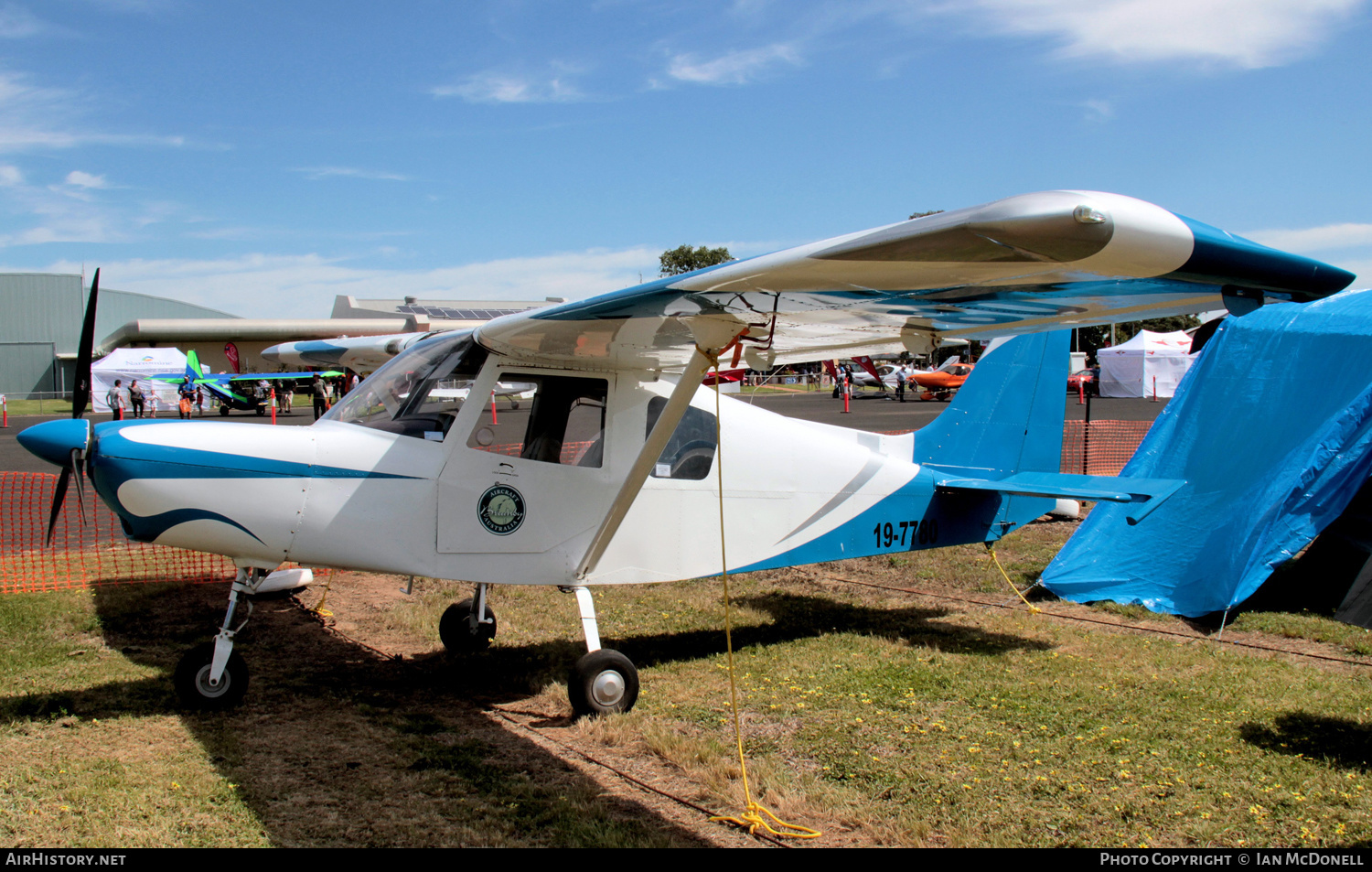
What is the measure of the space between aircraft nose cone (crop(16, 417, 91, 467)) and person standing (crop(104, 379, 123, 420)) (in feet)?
105

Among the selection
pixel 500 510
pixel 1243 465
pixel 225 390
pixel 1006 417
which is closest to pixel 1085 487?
pixel 1006 417

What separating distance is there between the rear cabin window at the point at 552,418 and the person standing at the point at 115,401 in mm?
32474

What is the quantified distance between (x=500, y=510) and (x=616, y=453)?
0.82m

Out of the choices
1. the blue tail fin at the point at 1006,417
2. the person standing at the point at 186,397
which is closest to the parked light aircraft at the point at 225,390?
the person standing at the point at 186,397

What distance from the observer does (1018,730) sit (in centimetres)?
489

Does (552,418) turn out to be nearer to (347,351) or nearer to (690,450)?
(690,450)

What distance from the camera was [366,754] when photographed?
455 cm

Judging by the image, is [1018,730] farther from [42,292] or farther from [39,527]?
[42,292]

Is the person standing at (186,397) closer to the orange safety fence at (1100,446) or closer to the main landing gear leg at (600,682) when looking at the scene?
the orange safety fence at (1100,446)

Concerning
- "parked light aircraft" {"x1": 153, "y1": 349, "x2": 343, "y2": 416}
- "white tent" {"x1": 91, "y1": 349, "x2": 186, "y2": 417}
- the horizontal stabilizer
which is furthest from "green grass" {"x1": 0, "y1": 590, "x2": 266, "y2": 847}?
"white tent" {"x1": 91, "y1": 349, "x2": 186, "y2": 417}

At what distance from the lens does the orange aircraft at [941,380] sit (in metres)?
38.5

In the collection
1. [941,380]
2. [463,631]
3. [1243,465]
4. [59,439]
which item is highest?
[941,380]

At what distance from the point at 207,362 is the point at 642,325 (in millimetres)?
65141

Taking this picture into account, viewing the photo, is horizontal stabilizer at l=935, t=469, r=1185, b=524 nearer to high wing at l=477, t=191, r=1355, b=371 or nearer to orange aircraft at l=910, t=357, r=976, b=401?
high wing at l=477, t=191, r=1355, b=371
